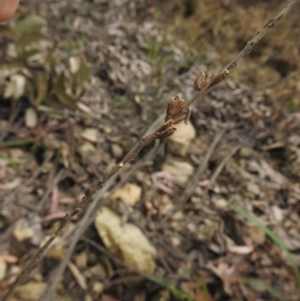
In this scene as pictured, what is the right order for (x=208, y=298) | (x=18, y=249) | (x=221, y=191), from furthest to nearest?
1. (x=221, y=191)
2. (x=208, y=298)
3. (x=18, y=249)

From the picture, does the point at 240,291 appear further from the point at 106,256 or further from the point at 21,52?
the point at 21,52

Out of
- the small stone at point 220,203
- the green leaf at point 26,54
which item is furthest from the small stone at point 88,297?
the green leaf at point 26,54

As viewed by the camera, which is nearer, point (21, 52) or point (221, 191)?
point (21, 52)

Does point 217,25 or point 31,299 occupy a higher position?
point 217,25

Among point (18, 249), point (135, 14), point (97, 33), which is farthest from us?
point (135, 14)

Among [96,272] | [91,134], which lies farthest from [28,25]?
[96,272]

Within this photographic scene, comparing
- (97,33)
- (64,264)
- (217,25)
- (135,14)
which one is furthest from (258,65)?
(64,264)

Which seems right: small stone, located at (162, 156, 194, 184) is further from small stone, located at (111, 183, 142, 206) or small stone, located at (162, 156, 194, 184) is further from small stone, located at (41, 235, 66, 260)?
small stone, located at (41, 235, 66, 260)

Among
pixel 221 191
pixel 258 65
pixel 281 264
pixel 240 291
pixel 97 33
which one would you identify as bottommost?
pixel 281 264
